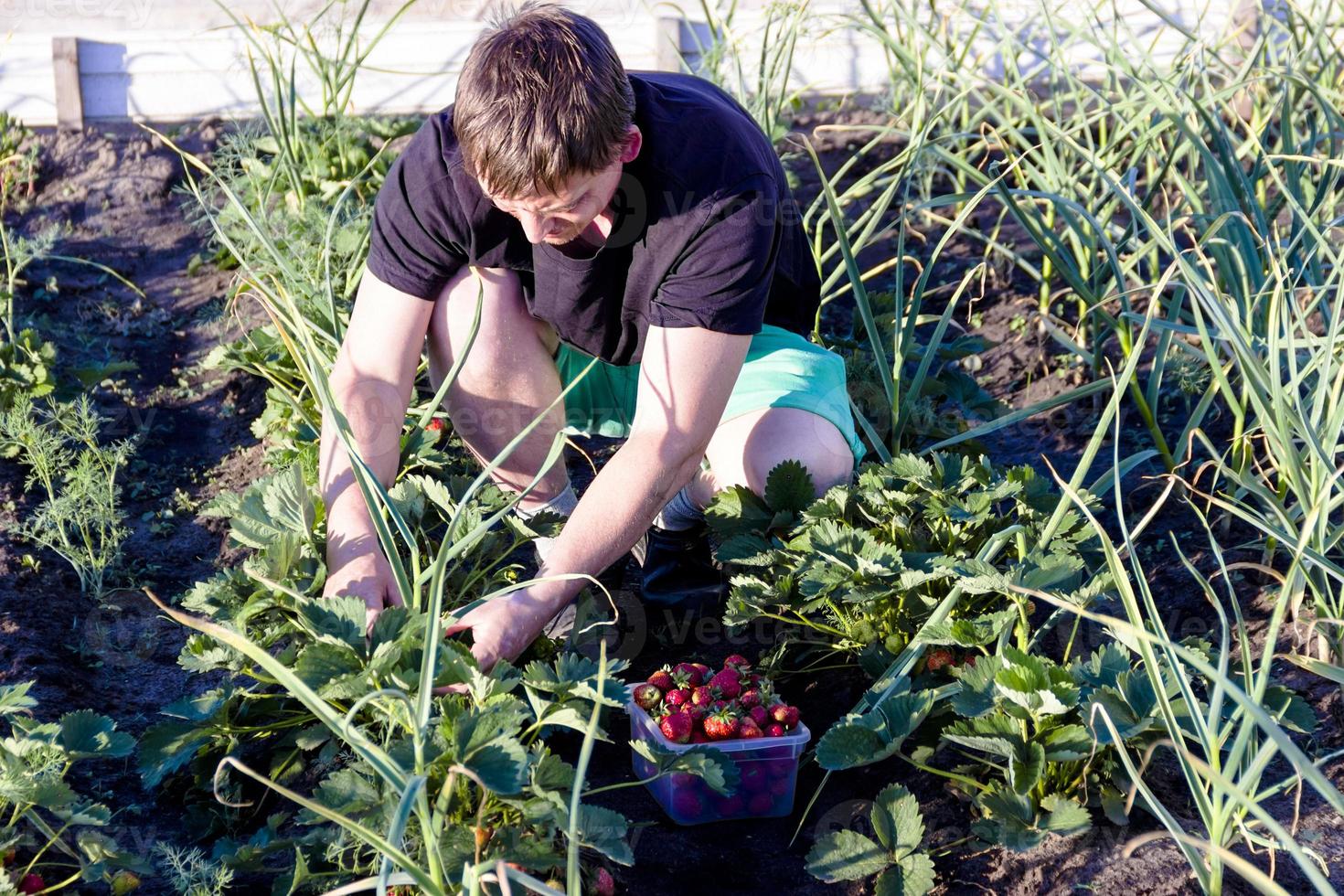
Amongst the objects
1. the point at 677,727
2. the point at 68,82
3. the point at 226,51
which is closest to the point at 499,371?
the point at 677,727

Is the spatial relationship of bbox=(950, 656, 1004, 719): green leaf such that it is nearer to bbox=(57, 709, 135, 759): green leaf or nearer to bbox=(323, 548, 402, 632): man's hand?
bbox=(323, 548, 402, 632): man's hand

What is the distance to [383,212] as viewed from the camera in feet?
5.94

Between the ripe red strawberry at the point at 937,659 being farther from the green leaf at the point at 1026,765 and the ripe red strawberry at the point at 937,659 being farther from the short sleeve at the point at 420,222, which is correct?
the short sleeve at the point at 420,222

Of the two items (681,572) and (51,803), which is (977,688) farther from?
(51,803)

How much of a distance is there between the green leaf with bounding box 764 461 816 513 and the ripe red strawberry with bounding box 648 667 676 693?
34 centimetres

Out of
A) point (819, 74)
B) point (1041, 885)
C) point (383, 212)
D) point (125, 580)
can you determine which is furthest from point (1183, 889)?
point (819, 74)

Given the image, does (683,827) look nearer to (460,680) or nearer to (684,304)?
(460,680)

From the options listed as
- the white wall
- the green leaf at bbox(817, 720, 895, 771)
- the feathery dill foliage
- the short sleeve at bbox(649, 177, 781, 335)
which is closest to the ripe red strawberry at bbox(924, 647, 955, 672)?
the green leaf at bbox(817, 720, 895, 771)

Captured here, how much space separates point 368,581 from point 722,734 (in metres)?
0.48

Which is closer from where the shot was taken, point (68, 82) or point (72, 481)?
point (72, 481)

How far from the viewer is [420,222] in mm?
1774

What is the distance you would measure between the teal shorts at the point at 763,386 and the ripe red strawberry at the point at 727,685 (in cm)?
54

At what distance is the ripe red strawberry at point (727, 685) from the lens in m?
1.54

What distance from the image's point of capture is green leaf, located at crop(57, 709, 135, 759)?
1.34 metres
